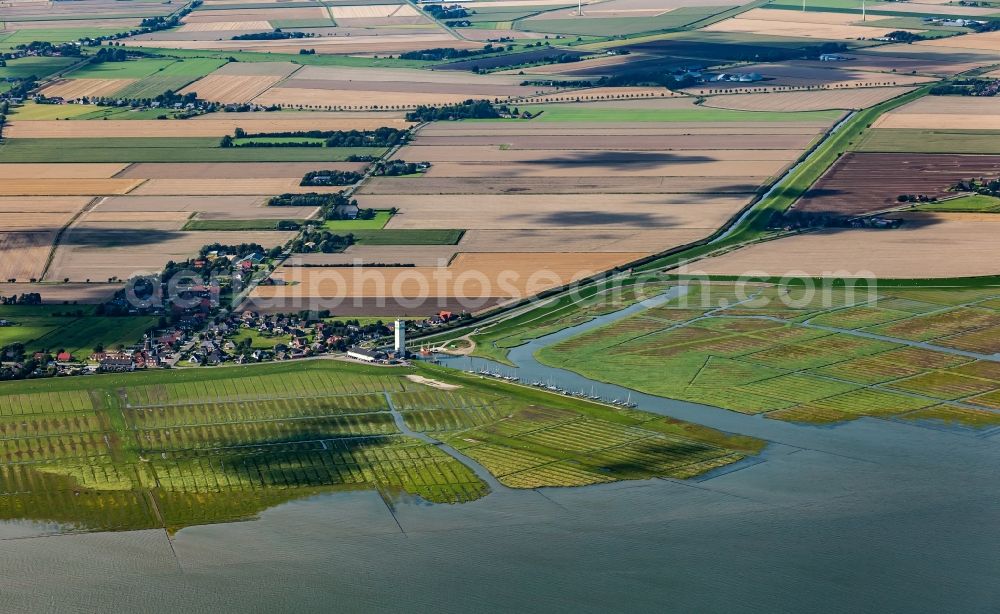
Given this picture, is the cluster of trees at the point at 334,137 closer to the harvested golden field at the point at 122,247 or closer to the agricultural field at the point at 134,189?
the agricultural field at the point at 134,189

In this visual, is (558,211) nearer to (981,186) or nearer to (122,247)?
(122,247)

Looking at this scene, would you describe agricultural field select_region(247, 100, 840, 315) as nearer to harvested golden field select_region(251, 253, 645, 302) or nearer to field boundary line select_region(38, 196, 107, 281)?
harvested golden field select_region(251, 253, 645, 302)

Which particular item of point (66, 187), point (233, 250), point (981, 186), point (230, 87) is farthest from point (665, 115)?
point (233, 250)

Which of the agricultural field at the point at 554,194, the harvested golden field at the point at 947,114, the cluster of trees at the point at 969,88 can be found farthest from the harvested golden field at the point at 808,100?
the harvested golden field at the point at 947,114

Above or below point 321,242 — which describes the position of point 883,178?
above

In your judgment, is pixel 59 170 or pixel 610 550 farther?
pixel 59 170
